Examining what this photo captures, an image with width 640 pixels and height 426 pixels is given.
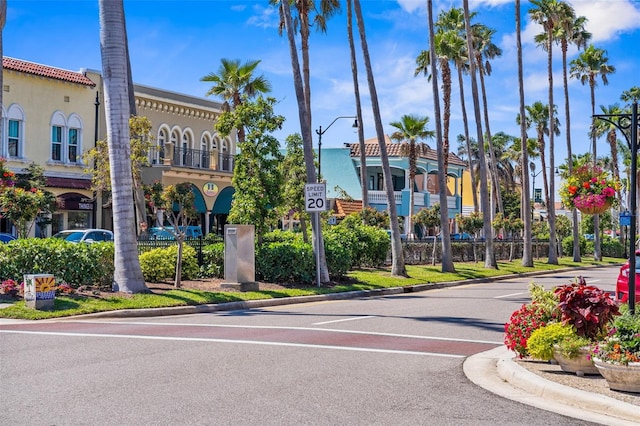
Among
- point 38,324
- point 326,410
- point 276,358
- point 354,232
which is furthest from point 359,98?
point 326,410

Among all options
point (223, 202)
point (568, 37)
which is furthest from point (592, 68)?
point (223, 202)

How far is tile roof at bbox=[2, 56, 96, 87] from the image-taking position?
35.5 m

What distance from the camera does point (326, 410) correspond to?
25.2 feet

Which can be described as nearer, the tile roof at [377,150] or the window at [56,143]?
the window at [56,143]

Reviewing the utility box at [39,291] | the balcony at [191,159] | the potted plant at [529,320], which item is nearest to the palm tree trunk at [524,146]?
the balcony at [191,159]

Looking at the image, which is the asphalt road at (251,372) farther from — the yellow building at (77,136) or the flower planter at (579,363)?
the yellow building at (77,136)

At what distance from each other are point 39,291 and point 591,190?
11757mm

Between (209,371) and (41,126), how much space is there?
1202 inches

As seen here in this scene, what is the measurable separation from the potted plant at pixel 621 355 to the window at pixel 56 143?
33527 millimetres

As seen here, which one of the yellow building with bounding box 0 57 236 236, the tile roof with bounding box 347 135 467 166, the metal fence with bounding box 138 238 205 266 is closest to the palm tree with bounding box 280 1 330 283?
Answer: the metal fence with bounding box 138 238 205 266

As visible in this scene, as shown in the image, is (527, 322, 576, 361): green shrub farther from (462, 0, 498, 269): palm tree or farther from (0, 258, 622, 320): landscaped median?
(462, 0, 498, 269): palm tree

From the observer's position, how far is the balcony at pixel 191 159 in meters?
41.7

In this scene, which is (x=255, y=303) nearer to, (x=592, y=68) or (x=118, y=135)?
(x=118, y=135)

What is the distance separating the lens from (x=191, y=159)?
145ft
